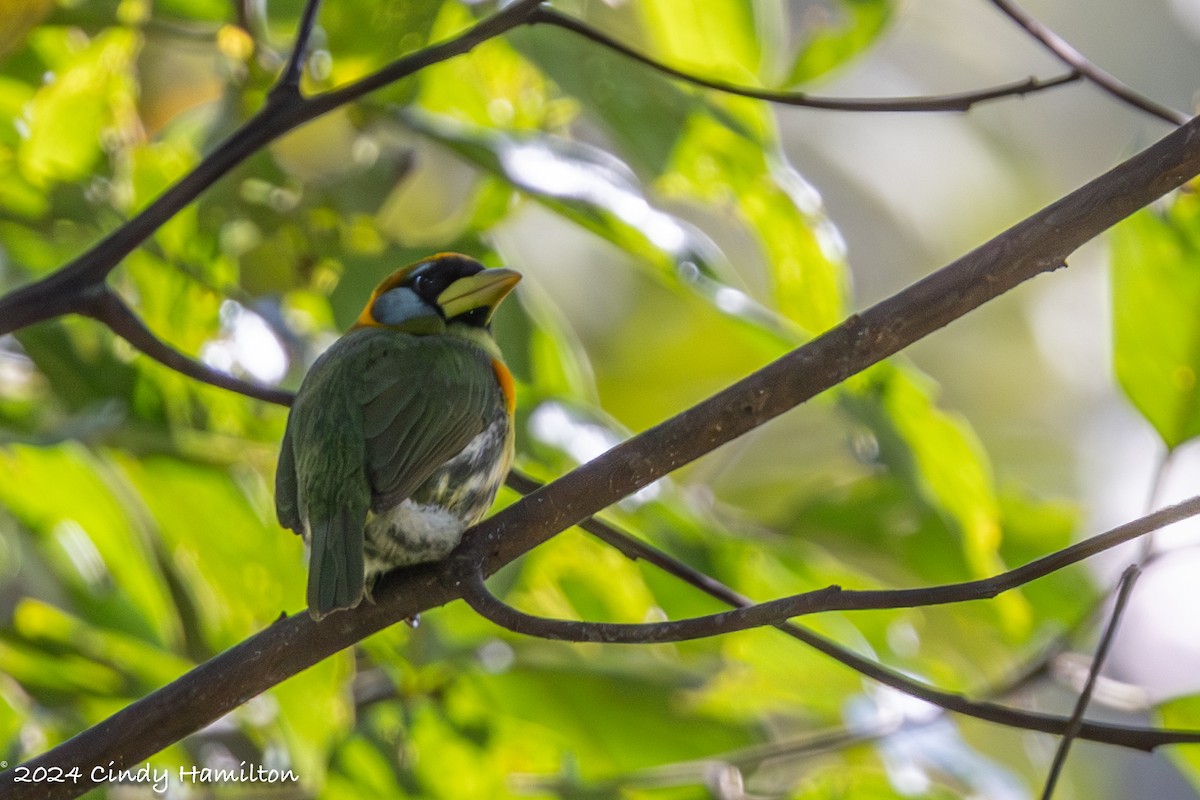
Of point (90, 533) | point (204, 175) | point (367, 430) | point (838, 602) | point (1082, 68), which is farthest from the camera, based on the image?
point (90, 533)

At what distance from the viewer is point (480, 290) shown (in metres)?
2.69

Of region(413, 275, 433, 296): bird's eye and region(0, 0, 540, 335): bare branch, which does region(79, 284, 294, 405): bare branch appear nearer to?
region(0, 0, 540, 335): bare branch

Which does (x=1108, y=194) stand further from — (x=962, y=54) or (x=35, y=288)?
(x=962, y=54)

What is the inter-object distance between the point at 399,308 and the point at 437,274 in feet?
0.61

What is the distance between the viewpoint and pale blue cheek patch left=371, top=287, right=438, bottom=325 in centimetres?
299

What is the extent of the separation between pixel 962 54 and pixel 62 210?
28.9 feet

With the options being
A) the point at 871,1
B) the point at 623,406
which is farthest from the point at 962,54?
the point at 871,1

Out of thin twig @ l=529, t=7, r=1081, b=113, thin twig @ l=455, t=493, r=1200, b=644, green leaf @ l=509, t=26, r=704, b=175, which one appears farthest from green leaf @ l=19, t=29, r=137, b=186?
thin twig @ l=455, t=493, r=1200, b=644

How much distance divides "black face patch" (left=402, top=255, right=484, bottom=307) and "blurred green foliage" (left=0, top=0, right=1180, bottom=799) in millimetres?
45

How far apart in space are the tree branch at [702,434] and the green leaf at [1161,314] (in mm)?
721

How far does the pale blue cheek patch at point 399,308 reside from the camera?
299 centimetres

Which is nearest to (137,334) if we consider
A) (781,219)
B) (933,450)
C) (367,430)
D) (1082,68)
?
(367,430)

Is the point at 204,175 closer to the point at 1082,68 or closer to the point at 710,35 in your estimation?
the point at 710,35

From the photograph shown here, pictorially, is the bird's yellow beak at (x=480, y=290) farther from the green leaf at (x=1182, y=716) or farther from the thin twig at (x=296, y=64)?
the green leaf at (x=1182, y=716)
